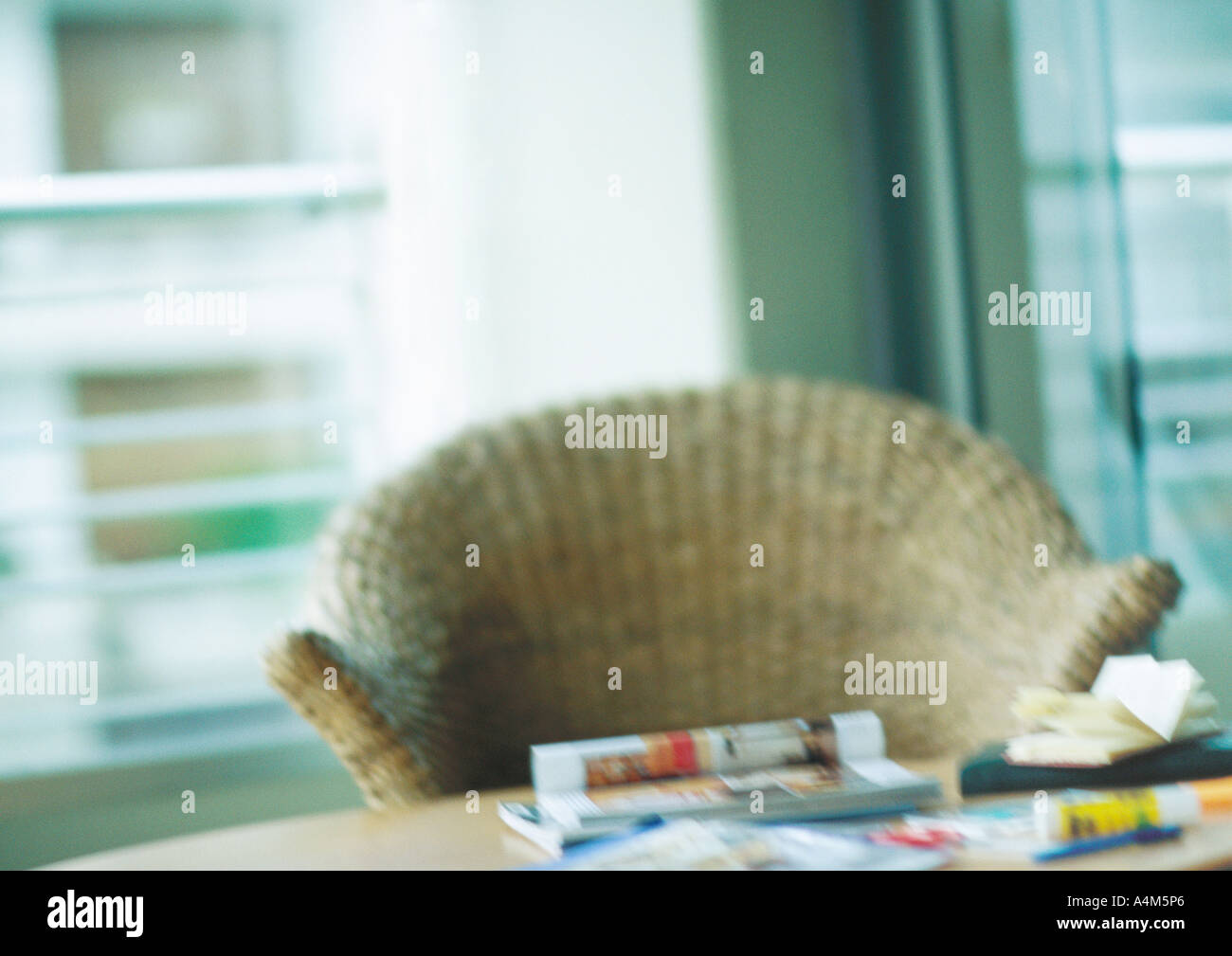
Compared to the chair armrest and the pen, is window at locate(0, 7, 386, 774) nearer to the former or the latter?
the chair armrest

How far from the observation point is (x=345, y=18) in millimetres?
1838

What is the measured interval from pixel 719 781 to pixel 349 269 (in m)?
1.17

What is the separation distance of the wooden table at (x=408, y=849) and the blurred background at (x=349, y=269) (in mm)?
799

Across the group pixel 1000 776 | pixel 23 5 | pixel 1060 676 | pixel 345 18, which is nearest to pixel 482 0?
pixel 345 18

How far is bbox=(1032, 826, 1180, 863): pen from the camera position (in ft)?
2.41

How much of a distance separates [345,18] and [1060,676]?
1.42 meters

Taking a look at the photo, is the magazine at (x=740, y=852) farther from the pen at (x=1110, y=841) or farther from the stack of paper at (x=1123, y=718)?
the stack of paper at (x=1123, y=718)

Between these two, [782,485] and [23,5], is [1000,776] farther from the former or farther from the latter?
[23,5]

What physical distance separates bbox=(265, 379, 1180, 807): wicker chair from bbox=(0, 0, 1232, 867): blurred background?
0.31m

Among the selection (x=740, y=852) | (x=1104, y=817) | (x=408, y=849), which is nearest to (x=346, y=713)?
(x=408, y=849)

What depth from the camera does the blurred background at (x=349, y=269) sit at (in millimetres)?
1765

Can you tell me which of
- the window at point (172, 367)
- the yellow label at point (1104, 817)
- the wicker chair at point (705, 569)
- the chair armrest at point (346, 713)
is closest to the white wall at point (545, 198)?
the window at point (172, 367)

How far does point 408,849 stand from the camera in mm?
908

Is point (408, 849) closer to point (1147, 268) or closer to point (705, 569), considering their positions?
point (705, 569)
